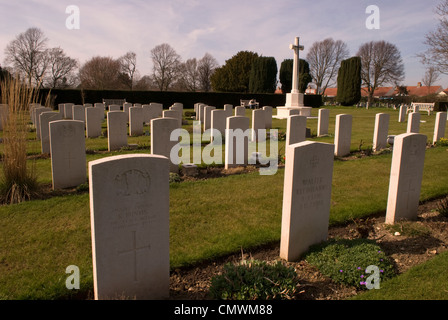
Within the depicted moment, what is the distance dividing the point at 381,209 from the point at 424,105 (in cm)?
3434

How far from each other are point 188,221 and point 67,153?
3.52 metres

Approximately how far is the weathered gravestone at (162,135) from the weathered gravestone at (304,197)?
13.9ft

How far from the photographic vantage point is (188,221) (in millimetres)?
5297

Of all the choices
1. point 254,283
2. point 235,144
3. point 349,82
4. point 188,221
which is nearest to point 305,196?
point 254,283

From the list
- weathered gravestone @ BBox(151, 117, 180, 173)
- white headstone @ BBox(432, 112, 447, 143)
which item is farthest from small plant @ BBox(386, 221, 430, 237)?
white headstone @ BBox(432, 112, 447, 143)

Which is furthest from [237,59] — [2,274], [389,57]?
[2,274]

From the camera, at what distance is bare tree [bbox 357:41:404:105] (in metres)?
44.6

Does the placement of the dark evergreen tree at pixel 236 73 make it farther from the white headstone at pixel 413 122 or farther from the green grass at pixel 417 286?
the green grass at pixel 417 286

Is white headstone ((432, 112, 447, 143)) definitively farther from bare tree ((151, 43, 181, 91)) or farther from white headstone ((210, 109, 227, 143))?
bare tree ((151, 43, 181, 91))

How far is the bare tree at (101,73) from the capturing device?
46000 millimetres

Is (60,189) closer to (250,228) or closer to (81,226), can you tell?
(81,226)

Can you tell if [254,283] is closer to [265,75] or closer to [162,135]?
[162,135]

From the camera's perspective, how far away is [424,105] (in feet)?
113
